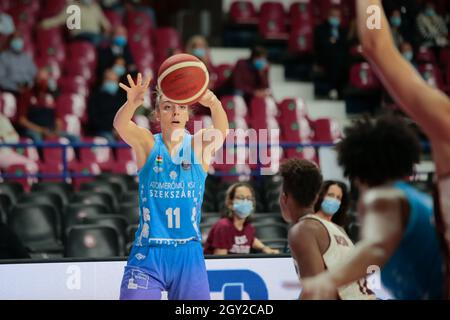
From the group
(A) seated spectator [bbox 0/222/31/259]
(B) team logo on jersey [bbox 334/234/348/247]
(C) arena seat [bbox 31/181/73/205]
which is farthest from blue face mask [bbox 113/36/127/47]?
(B) team logo on jersey [bbox 334/234/348/247]

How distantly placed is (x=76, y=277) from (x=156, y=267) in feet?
4.00

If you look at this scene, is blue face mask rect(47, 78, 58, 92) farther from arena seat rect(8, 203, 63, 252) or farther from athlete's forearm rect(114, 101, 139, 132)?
athlete's forearm rect(114, 101, 139, 132)

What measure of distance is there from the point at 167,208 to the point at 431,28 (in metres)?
8.68

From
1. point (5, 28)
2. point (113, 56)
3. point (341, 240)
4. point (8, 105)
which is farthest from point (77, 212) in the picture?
point (5, 28)

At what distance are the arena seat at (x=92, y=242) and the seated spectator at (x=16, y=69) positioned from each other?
425 cm

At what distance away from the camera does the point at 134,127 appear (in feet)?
14.2

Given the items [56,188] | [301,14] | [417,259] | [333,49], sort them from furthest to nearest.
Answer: [301,14]
[333,49]
[56,188]
[417,259]

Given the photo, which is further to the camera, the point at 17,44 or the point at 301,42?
the point at 301,42

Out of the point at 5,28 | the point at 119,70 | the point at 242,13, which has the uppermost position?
the point at 242,13

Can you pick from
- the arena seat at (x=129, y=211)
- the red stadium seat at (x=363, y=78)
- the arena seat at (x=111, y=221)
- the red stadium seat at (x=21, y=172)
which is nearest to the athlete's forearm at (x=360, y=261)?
the arena seat at (x=111, y=221)

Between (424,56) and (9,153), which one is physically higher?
(424,56)

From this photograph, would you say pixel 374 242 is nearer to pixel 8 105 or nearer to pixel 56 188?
pixel 56 188
